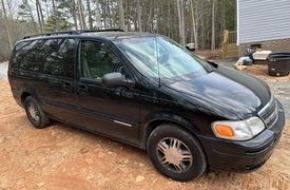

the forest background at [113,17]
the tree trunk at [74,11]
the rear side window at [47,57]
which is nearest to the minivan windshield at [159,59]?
the rear side window at [47,57]

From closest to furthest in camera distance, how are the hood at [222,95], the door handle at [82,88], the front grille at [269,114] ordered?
the hood at [222,95]
the front grille at [269,114]
the door handle at [82,88]

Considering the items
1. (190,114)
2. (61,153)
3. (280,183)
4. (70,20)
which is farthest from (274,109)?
(70,20)

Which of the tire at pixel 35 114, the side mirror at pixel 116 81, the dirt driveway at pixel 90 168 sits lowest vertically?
the dirt driveway at pixel 90 168

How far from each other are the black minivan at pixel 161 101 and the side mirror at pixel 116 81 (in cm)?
1

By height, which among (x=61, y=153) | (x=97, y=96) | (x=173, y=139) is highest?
(x=97, y=96)

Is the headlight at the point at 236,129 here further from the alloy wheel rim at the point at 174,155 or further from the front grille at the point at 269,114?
the alloy wheel rim at the point at 174,155

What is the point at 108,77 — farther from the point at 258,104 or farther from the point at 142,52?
the point at 258,104

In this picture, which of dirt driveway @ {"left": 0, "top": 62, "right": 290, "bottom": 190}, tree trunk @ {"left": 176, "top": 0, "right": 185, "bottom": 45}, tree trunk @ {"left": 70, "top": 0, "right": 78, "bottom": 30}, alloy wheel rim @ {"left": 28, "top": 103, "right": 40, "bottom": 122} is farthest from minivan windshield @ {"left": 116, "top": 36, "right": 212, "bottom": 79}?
tree trunk @ {"left": 70, "top": 0, "right": 78, "bottom": 30}

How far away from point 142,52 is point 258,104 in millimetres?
1519

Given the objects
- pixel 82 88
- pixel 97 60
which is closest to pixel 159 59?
pixel 97 60

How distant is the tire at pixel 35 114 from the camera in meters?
5.02

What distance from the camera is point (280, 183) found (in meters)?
3.12

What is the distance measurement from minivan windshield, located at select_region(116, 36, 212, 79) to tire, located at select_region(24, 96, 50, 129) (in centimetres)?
224

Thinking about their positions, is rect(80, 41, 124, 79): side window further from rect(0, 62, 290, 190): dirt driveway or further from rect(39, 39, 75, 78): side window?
rect(0, 62, 290, 190): dirt driveway
